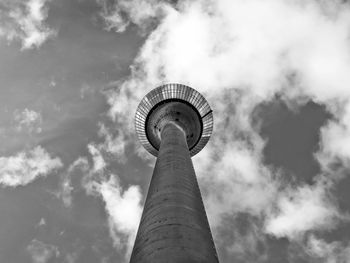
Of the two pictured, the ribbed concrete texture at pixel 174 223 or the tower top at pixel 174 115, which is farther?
the tower top at pixel 174 115

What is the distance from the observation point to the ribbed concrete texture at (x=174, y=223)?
36.6 feet

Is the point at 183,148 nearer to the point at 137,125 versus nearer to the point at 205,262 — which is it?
the point at 205,262

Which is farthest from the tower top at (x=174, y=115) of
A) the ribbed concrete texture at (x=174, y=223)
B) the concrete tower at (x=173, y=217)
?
the ribbed concrete texture at (x=174, y=223)

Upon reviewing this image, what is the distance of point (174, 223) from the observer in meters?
12.9

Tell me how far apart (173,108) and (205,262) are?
26342 millimetres

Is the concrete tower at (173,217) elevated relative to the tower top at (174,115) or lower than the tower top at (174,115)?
lower

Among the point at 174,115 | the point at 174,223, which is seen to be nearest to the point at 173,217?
the point at 174,223

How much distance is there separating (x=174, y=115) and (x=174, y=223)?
23235 millimetres

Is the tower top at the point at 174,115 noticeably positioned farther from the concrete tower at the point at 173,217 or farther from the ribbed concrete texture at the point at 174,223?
the ribbed concrete texture at the point at 174,223

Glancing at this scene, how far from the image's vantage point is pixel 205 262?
36.2 feet

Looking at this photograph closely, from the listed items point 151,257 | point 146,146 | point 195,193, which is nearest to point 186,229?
point 151,257

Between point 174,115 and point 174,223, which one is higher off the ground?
point 174,115

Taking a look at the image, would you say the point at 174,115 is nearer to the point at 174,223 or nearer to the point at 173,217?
the point at 173,217

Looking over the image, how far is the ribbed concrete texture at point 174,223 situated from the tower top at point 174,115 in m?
16.2
